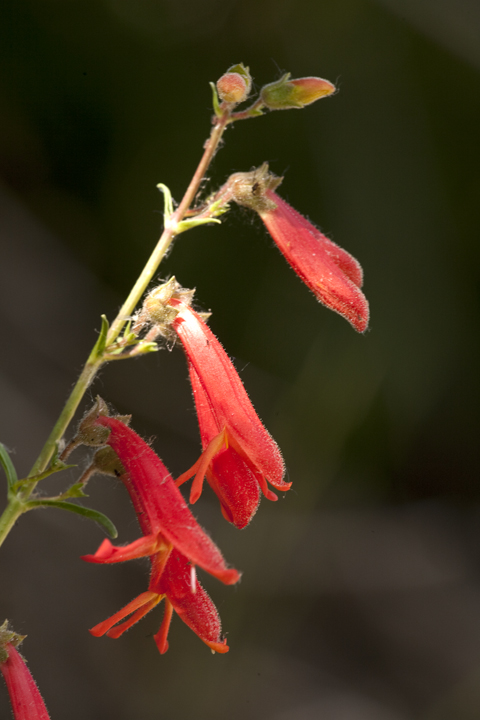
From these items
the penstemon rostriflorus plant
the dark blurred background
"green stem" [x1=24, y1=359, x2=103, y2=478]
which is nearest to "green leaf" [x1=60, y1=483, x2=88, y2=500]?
the penstemon rostriflorus plant

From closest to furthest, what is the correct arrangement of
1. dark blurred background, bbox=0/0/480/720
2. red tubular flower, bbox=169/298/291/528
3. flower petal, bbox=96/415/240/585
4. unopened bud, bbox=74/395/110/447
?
flower petal, bbox=96/415/240/585 < red tubular flower, bbox=169/298/291/528 < unopened bud, bbox=74/395/110/447 < dark blurred background, bbox=0/0/480/720

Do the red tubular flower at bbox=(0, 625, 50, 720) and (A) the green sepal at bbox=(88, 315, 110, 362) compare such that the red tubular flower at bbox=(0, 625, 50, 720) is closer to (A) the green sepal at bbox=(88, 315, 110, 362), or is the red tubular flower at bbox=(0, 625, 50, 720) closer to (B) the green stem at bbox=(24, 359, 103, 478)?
(B) the green stem at bbox=(24, 359, 103, 478)

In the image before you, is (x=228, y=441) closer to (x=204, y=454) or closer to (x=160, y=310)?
(x=204, y=454)

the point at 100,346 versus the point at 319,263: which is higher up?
the point at 319,263

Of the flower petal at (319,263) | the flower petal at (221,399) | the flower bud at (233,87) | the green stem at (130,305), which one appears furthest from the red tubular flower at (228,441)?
the flower bud at (233,87)

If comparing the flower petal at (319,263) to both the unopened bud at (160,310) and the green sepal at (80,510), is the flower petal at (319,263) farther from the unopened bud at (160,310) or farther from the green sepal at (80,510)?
the green sepal at (80,510)

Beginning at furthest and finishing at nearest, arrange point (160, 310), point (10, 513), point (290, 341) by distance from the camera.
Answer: point (290, 341), point (160, 310), point (10, 513)

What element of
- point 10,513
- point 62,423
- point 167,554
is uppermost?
point 62,423

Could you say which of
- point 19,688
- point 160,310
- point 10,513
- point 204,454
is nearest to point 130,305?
point 160,310
